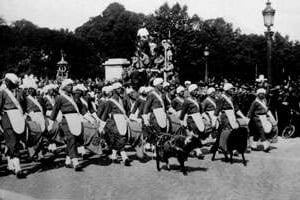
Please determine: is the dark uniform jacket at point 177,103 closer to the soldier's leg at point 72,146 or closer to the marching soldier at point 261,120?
the marching soldier at point 261,120

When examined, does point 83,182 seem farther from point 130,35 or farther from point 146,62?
point 130,35

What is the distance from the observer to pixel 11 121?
1049 centimetres

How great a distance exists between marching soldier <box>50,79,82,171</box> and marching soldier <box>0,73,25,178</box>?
1.00m

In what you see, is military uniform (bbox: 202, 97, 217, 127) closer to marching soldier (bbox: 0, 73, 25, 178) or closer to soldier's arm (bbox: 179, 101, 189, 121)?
soldier's arm (bbox: 179, 101, 189, 121)

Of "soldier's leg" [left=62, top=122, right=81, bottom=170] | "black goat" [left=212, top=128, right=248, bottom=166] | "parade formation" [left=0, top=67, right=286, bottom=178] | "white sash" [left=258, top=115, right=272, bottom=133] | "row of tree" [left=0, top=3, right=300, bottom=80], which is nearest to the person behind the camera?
"parade formation" [left=0, top=67, right=286, bottom=178]

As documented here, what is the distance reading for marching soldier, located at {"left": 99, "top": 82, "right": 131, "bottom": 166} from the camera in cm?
1183

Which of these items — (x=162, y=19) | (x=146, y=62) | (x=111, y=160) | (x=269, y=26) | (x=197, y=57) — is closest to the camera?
(x=111, y=160)

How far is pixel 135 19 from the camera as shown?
224ft

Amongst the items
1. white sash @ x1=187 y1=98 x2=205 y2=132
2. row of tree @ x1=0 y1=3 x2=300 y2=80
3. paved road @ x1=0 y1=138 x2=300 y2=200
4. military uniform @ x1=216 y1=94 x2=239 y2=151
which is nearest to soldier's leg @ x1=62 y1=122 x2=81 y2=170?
paved road @ x1=0 y1=138 x2=300 y2=200

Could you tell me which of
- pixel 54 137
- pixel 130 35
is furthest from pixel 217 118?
pixel 130 35

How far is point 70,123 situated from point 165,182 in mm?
2795

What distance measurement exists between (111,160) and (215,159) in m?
2.70

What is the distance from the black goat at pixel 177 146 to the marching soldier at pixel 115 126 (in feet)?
4.06

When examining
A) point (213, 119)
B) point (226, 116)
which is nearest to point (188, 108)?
point (226, 116)
